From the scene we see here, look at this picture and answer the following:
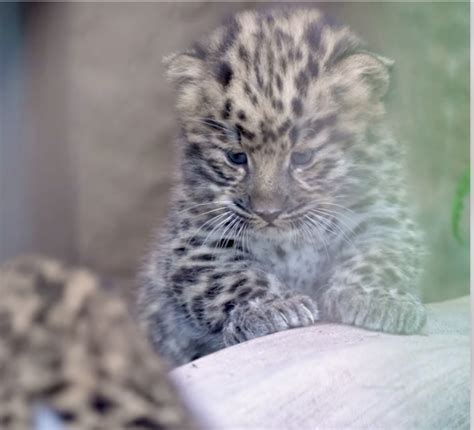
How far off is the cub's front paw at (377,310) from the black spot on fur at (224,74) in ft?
2.09

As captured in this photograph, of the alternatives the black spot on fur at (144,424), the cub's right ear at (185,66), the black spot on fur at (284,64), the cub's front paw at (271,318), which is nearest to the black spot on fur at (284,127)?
the black spot on fur at (284,64)

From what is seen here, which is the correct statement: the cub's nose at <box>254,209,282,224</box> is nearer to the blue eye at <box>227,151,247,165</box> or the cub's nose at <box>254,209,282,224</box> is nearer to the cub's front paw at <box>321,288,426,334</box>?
the blue eye at <box>227,151,247,165</box>

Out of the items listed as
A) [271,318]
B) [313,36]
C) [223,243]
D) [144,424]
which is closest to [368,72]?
[313,36]

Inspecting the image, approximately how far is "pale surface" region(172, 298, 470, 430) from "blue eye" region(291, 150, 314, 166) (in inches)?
15.7

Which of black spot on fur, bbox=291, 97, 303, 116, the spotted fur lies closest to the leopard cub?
black spot on fur, bbox=291, 97, 303, 116

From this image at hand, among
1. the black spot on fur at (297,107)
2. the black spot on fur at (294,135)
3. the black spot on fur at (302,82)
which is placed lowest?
the black spot on fur at (294,135)

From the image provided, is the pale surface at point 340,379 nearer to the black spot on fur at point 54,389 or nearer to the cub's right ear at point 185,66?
the black spot on fur at point 54,389

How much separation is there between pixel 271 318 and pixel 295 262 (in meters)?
0.15

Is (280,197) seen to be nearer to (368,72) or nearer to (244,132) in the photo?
(244,132)

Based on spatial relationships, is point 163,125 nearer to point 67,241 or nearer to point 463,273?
point 67,241

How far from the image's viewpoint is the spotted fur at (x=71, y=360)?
1.29m

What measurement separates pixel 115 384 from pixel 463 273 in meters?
1.41

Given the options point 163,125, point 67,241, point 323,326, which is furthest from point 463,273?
point 67,241

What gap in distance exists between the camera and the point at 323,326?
7.59 feet
